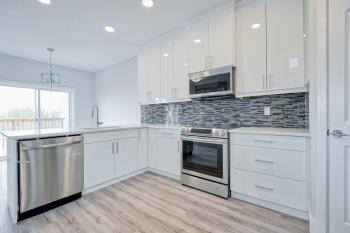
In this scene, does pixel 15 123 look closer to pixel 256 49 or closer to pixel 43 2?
pixel 43 2

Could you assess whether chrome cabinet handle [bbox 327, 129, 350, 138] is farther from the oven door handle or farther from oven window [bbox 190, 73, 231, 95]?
oven window [bbox 190, 73, 231, 95]

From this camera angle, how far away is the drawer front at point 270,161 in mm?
1690

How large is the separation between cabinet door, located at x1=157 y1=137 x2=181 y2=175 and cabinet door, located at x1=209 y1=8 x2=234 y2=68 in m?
1.41

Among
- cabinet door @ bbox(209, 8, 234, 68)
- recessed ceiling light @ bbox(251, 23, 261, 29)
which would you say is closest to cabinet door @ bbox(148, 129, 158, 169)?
cabinet door @ bbox(209, 8, 234, 68)

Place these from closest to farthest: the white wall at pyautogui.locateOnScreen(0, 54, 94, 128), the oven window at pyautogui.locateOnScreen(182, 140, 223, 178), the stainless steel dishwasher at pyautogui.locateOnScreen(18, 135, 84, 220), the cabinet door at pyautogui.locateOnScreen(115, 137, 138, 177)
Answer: the stainless steel dishwasher at pyautogui.locateOnScreen(18, 135, 84, 220), the oven window at pyautogui.locateOnScreen(182, 140, 223, 178), the cabinet door at pyautogui.locateOnScreen(115, 137, 138, 177), the white wall at pyautogui.locateOnScreen(0, 54, 94, 128)

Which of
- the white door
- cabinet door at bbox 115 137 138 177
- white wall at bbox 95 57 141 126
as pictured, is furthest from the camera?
white wall at bbox 95 57 141 126

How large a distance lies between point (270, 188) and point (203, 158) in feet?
2.91

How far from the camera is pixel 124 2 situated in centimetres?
218

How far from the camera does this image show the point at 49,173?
1.97 m

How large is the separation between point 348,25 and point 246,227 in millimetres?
1924

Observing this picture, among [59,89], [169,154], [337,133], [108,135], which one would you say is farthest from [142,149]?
[59,89]

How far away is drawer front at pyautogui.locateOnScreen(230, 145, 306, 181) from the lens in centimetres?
169

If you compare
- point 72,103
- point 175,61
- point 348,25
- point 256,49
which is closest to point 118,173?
point 175,61

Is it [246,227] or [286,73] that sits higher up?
[286,73]
